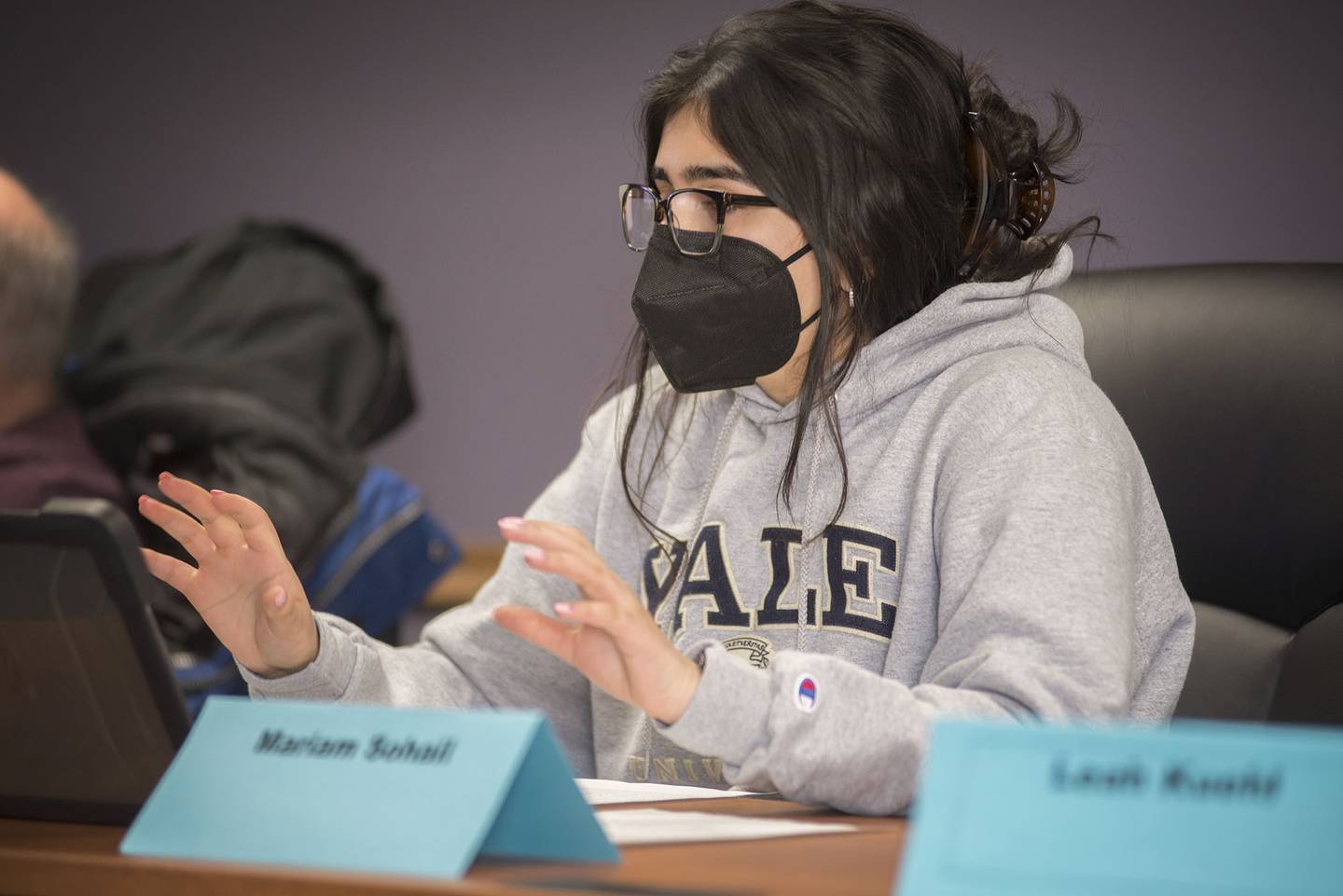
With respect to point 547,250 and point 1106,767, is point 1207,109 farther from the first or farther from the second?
point 1106,767

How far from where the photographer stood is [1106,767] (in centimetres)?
54

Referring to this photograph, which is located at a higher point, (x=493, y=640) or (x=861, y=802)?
(x=861, y=802)

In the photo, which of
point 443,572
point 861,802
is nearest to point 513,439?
point 443,572

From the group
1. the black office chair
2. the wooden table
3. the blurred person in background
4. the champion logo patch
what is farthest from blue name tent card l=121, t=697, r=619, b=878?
the blurred person in background

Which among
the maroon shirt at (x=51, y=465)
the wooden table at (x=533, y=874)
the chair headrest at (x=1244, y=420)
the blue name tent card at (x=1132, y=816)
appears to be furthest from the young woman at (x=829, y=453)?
the maroon shirt at (x=51, y=465)

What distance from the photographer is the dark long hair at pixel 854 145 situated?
3.86ft

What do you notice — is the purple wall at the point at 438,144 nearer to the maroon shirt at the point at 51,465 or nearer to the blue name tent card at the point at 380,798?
the maroon shirt at the point at 51,465

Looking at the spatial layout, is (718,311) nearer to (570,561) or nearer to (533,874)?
(570,561)

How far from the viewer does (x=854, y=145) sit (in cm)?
118

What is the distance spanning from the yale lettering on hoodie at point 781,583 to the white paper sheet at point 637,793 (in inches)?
9.0

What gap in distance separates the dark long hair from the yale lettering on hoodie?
39 mm

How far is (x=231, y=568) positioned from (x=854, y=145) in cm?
60

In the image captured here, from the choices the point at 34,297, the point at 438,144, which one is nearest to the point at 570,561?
the point at 34,297

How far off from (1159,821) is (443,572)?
73.4 inches
